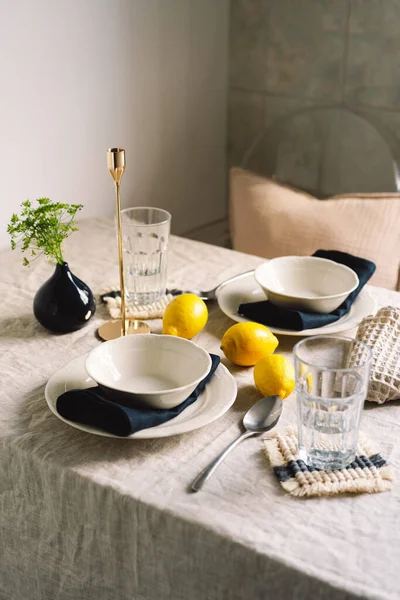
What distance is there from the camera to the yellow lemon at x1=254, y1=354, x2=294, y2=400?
3.37ft

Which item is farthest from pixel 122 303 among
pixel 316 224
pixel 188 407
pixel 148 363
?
pixel 316 224

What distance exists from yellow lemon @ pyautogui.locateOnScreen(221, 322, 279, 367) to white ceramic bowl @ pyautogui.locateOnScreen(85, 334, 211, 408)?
4.0 inches

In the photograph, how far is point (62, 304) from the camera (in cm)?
123

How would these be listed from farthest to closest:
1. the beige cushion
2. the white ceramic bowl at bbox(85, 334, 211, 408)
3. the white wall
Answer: the beige cushion < the white wall < the white ceramic bowl at bbox(85, 334, 211, 408)

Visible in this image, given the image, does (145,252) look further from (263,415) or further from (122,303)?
(263,415)

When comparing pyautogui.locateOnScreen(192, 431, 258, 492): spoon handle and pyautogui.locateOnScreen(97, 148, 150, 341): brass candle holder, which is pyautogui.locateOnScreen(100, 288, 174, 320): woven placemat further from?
pyautogui.locateOnScreen(192, 431, 258, 492): spoon handle

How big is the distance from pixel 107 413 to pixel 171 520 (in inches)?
6.8

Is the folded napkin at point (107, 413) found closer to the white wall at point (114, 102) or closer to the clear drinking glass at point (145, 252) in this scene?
the clear drinking glass at point (145, 252)

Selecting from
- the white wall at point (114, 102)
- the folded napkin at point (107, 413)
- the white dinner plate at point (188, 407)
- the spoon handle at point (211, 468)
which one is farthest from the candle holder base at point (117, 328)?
the white wall at point (114, 102)

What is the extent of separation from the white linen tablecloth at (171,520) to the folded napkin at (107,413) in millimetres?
31

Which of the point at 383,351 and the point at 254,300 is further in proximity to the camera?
the point at 254,300

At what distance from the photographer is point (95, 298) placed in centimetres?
138

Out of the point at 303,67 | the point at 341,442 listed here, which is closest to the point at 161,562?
the point at 341,442

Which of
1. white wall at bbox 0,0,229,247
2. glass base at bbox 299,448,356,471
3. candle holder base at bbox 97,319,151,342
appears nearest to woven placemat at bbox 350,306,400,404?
glass base at bbox 299,448,356,471
